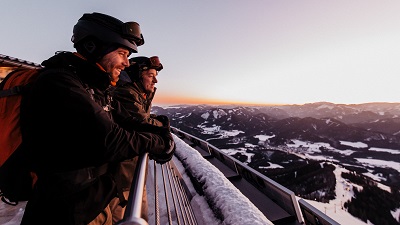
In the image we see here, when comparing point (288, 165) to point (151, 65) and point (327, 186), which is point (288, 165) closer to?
point (327, 186)

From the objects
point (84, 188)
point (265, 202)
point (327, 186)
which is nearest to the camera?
point (84, 188)

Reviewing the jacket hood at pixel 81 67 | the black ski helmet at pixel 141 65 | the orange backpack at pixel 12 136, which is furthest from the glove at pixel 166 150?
the black ski helmet at pixel 141 65

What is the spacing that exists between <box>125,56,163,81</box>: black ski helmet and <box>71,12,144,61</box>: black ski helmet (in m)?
2.12

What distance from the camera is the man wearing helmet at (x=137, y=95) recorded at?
221 centimetres

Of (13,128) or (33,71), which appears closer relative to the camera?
(13,128)

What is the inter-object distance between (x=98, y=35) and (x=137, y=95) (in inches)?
64.3

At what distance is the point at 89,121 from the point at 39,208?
661 millimetres

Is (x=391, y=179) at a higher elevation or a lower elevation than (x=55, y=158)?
lower

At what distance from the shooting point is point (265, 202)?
3.86 metres

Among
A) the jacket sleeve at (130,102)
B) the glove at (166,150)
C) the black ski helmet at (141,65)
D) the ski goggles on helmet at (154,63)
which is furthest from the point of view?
the ski goggles on helmet at (154,63)

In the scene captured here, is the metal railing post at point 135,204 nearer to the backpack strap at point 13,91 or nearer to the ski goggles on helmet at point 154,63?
the backpack strap at point 13,91

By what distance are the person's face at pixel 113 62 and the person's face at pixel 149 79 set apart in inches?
91.6

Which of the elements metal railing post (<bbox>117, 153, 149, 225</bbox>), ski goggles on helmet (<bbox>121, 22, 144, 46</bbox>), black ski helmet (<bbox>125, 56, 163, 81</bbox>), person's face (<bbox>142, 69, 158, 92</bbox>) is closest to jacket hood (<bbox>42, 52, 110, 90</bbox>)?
ski goggles on helmet (<bbox>121, 22, 144, 46</bbox>)

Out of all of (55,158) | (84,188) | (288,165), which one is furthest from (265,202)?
(288,165)
